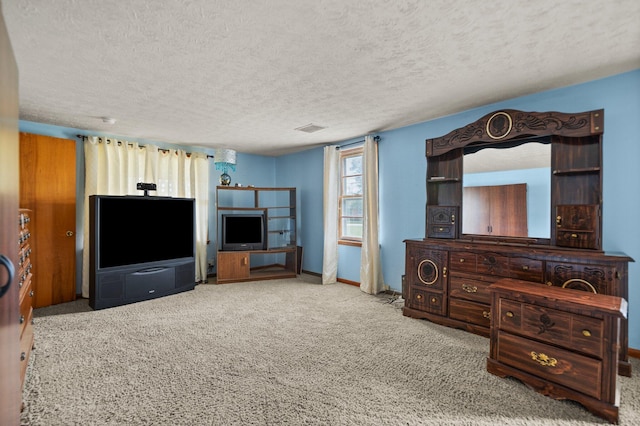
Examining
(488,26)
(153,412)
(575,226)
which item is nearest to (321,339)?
(153,412)

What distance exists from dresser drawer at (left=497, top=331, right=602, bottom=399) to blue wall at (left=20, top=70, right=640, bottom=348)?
1.17 m

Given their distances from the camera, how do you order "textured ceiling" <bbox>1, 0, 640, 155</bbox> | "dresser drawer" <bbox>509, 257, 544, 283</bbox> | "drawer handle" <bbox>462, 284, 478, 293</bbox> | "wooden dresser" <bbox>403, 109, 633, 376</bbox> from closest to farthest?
"textured ceiling" <bbox>1, 0, 640, 155</bbox> → "wooden dresser" <bbox>403, 109, 633, 376</bbox> → "dresser drawer" <bbox>509, 257, 544, 283</bbox> → "drawer handle" <bbox>462, 284, 478, 293</bbox>

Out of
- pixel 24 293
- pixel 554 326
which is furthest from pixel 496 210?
pixel 24 293

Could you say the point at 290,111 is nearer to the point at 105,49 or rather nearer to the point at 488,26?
the point at 105,49

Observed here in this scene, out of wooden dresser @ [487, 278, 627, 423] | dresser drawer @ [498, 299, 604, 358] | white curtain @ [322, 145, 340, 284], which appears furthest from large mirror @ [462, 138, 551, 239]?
white curtain @ [322, 145, 340, 284]

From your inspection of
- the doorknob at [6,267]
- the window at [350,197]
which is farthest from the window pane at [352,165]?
the doorknob at [6,267]

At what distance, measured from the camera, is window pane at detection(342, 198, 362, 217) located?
5.04m

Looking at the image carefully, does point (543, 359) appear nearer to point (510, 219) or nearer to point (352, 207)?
point (510, 219)

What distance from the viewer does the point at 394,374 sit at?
2.27m

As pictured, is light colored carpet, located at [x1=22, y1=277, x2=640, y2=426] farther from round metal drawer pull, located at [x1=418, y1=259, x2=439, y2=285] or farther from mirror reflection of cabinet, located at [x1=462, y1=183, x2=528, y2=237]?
mirror reflection of cabinet, located at [x1=462, y1=183, x2=528, y2=237]

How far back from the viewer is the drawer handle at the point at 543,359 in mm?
2016

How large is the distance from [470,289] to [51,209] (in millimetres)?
4999

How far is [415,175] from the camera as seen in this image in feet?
13.5

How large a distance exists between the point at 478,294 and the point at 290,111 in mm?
2751
